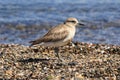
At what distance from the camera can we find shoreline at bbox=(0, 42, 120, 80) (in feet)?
28.4

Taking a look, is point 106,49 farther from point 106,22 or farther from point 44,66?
point 106,22

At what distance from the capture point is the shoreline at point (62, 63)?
8.66m

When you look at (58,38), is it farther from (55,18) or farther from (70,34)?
(55,18)

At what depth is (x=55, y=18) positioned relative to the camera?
2014 cm

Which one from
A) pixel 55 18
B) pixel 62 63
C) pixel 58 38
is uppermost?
pixel 58 38

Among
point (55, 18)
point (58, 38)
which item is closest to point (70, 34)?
point (58, 38)

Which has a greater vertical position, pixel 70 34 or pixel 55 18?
pixel 70 34

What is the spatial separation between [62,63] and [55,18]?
34.7ft

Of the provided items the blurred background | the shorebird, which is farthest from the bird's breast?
the blurred background

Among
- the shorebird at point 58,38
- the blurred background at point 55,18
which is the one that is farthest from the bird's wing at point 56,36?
the blurred background at point 55,18

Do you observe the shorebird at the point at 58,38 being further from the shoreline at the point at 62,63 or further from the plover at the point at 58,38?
the shoreline at the point at 62,63

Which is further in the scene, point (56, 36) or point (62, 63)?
point (56, 36)

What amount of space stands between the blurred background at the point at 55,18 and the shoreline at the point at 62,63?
9.07 feet

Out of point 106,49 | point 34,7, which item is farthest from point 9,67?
point 34,7
